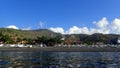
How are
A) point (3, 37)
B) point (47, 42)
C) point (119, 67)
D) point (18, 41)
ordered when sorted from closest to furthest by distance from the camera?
point (119, 67)
point (3, 37)
point (47, 42)
point (18, 41)

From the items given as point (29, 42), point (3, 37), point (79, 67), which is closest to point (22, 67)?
point (79, 67)

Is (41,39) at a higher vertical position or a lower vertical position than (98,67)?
higher

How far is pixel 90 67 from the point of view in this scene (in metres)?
27.5

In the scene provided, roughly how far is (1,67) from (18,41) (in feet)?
515

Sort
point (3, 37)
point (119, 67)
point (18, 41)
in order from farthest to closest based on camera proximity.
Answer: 1. point (18, 41)
2. point (3, 37)
3. point (119, 67)

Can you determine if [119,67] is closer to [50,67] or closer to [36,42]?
[50,67]

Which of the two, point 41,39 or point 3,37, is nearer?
point 3,37

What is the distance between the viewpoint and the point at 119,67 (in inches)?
1078

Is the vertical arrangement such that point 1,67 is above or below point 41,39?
below

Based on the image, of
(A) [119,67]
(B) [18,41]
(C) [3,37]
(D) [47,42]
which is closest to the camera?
(A) [119,67]

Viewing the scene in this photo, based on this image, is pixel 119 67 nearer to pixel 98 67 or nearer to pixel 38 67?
pixel 98 67

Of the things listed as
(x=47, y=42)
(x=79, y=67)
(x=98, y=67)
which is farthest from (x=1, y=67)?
(x=47, y=42)

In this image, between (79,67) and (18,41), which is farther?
(18,41)

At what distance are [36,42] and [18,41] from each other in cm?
1156
